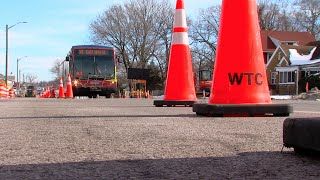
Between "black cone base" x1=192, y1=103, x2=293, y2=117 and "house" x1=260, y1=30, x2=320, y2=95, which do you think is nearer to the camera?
"black cone base" x1=192, y1=103, x2=293, y2=117

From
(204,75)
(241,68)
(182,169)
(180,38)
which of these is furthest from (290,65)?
(182,169)

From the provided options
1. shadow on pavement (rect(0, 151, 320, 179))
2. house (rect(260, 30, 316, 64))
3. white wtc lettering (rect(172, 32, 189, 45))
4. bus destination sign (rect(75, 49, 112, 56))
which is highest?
house (rect(260, 30, 316, 64))

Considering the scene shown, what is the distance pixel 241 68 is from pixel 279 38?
5377cm

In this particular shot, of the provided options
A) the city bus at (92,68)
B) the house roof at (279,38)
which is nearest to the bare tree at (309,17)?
the house roof at (279,38)

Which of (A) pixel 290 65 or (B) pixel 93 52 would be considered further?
(A) pixel 290 65

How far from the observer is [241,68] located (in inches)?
316

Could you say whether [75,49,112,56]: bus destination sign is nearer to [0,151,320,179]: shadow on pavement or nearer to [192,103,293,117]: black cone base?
[192,103,293,117]: black cone base

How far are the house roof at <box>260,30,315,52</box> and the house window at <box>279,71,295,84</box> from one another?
11415 millimetres

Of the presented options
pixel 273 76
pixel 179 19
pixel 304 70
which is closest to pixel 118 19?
pixel 273 76

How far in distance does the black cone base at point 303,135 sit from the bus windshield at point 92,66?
25253mm

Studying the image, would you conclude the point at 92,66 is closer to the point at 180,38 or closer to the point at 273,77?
the point at 180,38

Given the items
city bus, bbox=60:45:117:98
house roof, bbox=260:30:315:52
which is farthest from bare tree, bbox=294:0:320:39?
city bus, bbox=60:45:117:98

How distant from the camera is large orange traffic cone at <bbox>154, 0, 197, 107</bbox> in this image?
1239 cm

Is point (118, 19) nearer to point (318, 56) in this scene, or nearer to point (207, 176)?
point (318, 56)
